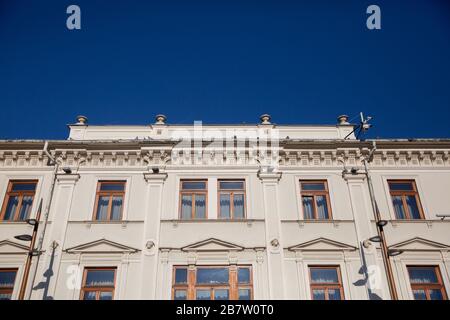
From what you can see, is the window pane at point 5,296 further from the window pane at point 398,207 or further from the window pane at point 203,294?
the window pane at point 398,207

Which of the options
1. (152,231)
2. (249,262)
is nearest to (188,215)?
(152,231)

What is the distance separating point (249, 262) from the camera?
13.9m

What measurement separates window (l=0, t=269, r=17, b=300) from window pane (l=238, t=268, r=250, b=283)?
297 inches

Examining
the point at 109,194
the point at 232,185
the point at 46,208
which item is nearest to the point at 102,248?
the point at 109,194

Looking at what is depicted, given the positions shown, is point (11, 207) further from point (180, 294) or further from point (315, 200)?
point (315, 200)

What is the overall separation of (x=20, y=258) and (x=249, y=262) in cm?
785

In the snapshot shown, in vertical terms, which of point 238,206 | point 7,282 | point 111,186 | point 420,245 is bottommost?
point 7,282

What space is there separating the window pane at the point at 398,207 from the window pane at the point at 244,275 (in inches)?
239

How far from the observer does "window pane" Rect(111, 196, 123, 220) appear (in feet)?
49.4

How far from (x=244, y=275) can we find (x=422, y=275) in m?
6.09

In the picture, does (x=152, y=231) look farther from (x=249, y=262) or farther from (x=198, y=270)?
(x=249, y=262)

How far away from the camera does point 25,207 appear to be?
1520cm

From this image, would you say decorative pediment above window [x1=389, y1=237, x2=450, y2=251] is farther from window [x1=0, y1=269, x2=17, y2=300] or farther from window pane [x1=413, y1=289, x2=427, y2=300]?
window [x1=0, y1=269, x2=17, y2=300]

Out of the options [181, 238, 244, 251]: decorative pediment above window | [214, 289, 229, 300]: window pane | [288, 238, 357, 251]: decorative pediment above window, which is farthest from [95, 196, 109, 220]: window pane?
[288, 238, 357, 251]: decorative pediment above window
